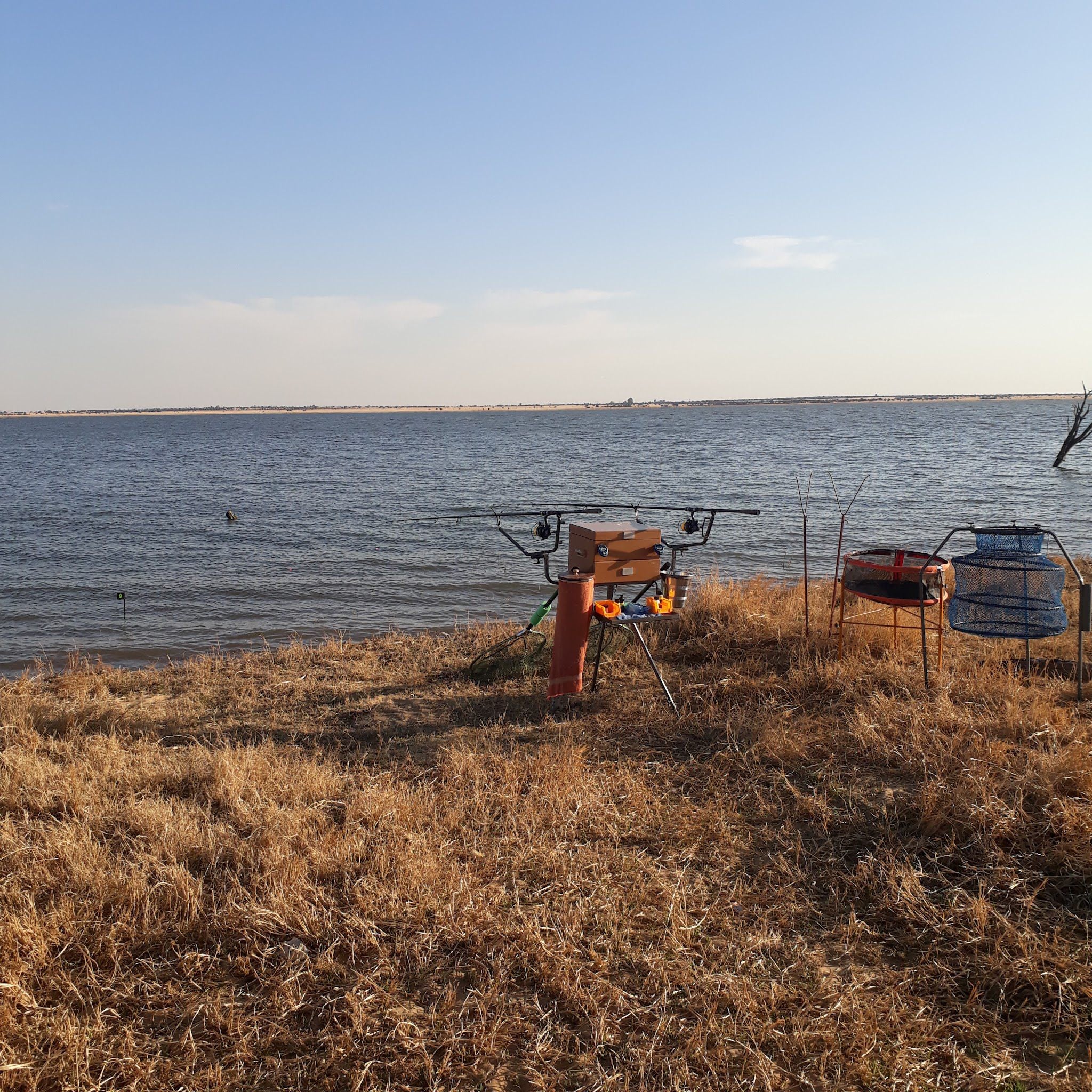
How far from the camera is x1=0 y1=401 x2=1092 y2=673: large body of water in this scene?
13.1 metres

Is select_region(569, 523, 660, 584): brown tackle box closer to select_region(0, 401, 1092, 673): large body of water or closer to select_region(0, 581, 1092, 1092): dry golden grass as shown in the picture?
select_region(0, 581, 1092, 1092): dry golden grass

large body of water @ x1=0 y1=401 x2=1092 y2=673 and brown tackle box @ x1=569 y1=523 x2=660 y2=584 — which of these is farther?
large body of water @ x1=0 y1=401 x2=1092 y2=673

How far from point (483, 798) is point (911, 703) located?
3028mm

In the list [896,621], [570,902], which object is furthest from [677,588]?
[570,902]

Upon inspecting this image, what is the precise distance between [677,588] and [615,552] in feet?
1.92

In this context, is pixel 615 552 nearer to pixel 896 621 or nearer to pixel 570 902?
pixel 896 621

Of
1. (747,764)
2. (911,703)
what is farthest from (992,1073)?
(911,703)

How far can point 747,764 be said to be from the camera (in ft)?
15.9

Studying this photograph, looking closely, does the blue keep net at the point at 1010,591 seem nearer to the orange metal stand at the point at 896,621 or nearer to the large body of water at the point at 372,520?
the orange metal stand at the point at 896,621

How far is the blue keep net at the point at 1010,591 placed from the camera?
5.85 metres

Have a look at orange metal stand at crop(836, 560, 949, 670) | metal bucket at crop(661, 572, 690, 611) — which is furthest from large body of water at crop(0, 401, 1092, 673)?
metal bucket at crop(661, 572, 690, 611)

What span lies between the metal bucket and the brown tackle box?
0.11 metres

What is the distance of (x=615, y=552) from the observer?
604 cm

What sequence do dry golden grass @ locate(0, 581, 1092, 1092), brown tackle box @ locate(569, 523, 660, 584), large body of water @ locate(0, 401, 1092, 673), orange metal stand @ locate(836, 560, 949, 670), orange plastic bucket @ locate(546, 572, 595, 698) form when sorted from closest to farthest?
dry golden grass @ locate(0, 581, 1092, 1092) → orange plastic bucket @ locate(546, 572, 595, 698) → brown tackle box @ locate(569, 523, 660, 584) → orange metal stand @ locate(836, 560, 949, 670) → large body of water @ locate(0, 401, 1092, 673)
